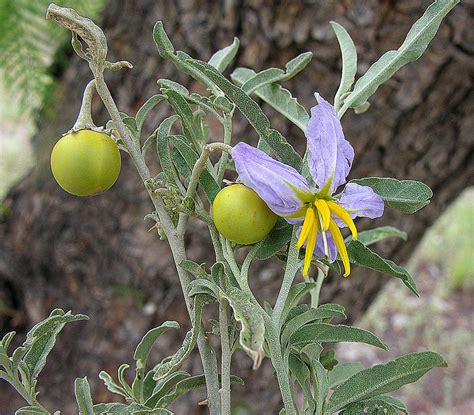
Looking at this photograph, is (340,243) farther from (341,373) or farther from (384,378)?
(341,373)

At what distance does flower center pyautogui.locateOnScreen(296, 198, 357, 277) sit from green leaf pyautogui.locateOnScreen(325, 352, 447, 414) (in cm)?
9

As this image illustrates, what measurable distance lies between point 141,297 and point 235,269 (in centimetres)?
99

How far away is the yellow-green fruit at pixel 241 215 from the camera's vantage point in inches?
15.1

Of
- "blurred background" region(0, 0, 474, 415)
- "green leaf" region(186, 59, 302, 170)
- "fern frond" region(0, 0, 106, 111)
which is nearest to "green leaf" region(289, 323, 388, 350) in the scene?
"green leaf" region(186, 59, 302, 170)

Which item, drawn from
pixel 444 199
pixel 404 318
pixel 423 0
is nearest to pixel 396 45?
pixel 423 0

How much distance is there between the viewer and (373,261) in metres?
0.41

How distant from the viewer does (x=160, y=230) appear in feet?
1.48

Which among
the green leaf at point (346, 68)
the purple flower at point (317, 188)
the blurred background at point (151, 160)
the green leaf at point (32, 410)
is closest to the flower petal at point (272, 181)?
the purple flower at point (317, 188)

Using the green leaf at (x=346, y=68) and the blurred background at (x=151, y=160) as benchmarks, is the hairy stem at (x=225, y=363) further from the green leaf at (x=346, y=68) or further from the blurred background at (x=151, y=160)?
the blurred background at (x=151, y=160)

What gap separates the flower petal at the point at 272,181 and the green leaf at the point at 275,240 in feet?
0.11

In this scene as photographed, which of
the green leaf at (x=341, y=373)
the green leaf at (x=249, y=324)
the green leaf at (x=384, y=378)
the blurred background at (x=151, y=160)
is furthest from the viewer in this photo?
the blurred background at (x=151, y=160)

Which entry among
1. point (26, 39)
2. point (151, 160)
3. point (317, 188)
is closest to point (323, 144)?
point (317, 188)

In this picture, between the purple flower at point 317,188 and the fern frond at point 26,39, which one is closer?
the purple flower at point 317,188

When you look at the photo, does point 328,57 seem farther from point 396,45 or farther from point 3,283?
point 3,283
